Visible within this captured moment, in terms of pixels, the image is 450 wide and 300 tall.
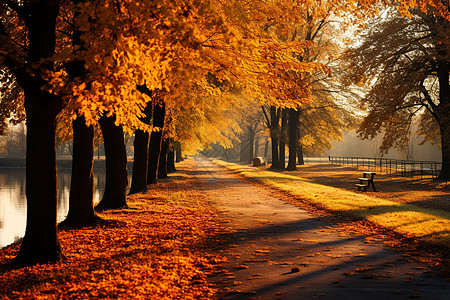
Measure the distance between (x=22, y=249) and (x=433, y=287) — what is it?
6.64m

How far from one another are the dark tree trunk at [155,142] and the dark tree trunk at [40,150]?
571 inches

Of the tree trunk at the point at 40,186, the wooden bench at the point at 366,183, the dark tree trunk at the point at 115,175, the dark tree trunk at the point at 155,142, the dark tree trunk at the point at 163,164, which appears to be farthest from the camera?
the dark tree trunk at the point at 163,164

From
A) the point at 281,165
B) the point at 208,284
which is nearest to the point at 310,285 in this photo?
the point at 208,284

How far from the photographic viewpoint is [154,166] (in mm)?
24484

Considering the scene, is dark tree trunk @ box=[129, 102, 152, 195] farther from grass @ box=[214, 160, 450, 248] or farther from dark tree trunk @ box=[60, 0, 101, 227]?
dark tree trunk @ box=[60, 0, 101, 227]

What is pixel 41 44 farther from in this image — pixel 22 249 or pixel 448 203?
pixel 448 203

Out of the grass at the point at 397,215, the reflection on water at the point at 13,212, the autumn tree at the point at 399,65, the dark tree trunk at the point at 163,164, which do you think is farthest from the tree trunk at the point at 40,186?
the autumn tree at the point at 399,65

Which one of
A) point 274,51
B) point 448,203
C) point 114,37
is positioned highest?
point 274,51

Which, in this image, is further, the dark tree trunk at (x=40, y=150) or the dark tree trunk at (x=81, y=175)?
the dark tree trunk at (x=81, y=175)

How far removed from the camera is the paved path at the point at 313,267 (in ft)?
19.6

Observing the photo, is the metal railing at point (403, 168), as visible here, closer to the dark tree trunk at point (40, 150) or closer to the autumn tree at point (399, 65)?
the autumn tree at point (399, 65)

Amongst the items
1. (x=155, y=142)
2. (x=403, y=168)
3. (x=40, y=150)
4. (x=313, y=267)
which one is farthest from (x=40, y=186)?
(x=403, y=168)

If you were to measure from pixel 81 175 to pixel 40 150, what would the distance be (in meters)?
3.64

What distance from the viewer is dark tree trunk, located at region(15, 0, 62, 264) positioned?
7527 mm
